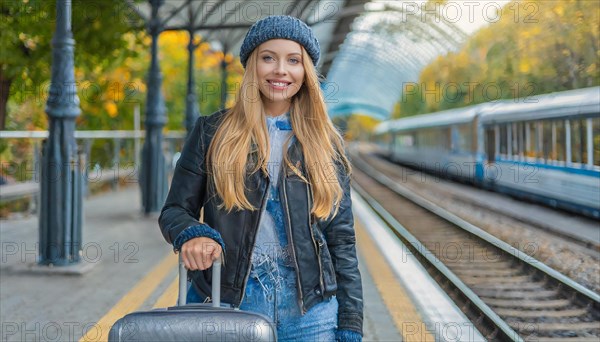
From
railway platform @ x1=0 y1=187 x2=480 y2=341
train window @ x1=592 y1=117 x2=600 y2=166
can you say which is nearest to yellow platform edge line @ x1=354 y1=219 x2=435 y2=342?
railway platform @ x1=0 y1=187 x2=480 y2=341

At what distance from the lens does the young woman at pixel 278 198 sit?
2.12m

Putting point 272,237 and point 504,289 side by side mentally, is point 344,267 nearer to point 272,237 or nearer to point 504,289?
point 272,237

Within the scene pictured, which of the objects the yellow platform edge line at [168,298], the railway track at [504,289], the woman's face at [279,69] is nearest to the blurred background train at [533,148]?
the railway track at [504,289]

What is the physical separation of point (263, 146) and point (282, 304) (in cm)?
47

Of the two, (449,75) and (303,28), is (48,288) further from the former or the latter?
(449,75)

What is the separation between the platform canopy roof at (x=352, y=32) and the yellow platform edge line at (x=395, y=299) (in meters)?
1.81

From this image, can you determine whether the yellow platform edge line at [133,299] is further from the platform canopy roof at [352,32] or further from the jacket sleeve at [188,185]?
the jacket sleeve at [188,185]

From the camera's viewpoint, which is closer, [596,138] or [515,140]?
[596,138]

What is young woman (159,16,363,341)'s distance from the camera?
2117 millimetres

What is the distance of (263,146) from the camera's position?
2.15m

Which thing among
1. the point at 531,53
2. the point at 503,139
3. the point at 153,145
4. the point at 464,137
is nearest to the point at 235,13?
the point at 153,145

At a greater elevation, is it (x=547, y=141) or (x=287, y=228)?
(x=547, y=141)

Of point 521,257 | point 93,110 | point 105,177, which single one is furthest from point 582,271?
point 93,110

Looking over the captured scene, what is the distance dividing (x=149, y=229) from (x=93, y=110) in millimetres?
7024
